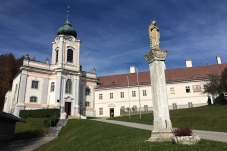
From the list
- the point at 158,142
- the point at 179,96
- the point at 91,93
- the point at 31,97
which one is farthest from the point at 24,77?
the point at 158,142

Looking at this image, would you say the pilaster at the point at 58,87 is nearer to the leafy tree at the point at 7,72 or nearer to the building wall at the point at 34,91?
the building wall at the point at 34,91

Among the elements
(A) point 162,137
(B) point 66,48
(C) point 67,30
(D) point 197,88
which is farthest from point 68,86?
(A) point 162,137

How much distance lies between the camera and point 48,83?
125 feet

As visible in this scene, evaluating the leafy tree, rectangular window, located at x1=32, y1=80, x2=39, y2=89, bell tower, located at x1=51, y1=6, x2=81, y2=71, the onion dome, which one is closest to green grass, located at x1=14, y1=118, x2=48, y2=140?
rectangular window, located at x1=32, y1=80, x2=39, y2=89

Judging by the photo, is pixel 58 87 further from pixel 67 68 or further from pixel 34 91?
pixel 67 68

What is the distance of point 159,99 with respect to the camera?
9047 mm

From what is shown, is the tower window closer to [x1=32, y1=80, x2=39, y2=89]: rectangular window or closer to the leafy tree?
[x1=32, y1=80, x2=39, y2=89]: rectangular window

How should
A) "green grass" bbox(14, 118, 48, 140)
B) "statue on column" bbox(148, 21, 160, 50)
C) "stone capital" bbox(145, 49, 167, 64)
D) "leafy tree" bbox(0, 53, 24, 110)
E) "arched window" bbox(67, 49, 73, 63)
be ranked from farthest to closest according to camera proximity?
"leafy tree" bbox(0, 53, 24, 110)
"arched window" bbox(67, 49, 73, 63)
"green grass" bbox(14, 118, 48, 140)
"statue on column" bbox(148, 21, 160, 50)
"stone capital" bbox(145, 49, 167, 64)

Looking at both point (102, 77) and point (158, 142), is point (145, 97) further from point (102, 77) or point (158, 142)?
point (158, 142)

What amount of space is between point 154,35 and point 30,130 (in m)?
20.2

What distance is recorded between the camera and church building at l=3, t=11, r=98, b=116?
35459 millimetres

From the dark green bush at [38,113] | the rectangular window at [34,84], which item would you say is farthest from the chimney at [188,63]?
the rectangular window at [34,84]

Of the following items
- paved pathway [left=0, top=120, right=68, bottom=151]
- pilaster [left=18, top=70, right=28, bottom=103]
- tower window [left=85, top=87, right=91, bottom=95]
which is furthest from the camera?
tower window [left=85, top=87, right=91, bottom=95]

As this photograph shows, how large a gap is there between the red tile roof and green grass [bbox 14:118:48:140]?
20.3 metres
